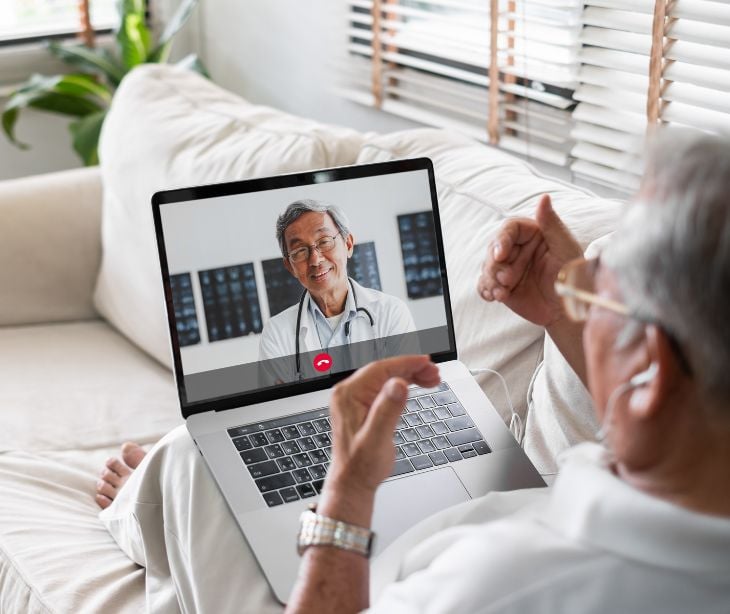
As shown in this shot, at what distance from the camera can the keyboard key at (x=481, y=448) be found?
1.14 m

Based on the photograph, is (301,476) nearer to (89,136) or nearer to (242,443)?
(242,443)

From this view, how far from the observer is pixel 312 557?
0.86m

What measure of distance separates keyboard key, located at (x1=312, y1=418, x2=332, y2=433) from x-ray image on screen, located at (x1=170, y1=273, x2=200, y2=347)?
0.58 feet

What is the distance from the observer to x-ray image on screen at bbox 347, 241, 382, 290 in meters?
1.21

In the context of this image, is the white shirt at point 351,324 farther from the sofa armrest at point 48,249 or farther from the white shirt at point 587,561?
the sofa armrest at point 48,249

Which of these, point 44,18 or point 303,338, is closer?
point 303,338

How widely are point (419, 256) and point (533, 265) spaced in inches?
7.2

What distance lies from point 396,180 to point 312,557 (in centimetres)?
56

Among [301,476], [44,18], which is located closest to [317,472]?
[301,476]

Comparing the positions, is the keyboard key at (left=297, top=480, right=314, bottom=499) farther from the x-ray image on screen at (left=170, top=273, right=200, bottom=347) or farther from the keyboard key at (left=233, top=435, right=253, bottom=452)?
the x-ray image on screen at (left=170, top=273, right=200, bottom=347)

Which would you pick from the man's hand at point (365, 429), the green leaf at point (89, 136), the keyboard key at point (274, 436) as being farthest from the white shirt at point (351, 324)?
the green leaf at point (89, 136)

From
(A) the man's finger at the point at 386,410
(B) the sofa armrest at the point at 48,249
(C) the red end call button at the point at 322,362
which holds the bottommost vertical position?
(B) the sofa armrest at the point at 48,249

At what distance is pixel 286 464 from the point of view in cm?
110

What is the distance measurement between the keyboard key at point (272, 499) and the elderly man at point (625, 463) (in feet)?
0.64
